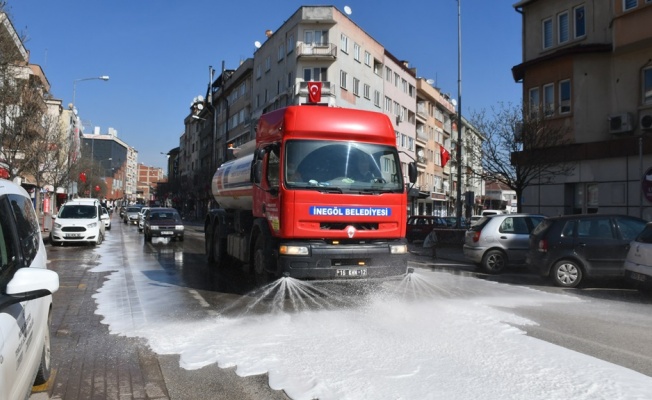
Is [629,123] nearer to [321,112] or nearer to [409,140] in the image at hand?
[321,112]

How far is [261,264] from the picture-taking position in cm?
889

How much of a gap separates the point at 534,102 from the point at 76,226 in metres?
20.4

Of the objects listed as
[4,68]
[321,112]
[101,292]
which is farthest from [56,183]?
[321,112]

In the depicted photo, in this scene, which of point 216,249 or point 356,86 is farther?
point 356,86

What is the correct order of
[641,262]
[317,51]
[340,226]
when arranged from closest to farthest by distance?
1. [340,226]
2. [641,262]
3. [317,51]

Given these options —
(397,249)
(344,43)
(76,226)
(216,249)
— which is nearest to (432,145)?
(344,43)

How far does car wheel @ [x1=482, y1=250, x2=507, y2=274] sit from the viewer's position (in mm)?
14052

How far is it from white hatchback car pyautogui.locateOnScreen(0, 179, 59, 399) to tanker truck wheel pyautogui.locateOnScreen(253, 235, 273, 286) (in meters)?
4.03

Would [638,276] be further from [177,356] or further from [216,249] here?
[216,249]

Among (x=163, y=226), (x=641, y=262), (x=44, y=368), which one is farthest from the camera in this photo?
(x=163, y=226)

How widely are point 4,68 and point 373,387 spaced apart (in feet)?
49.3

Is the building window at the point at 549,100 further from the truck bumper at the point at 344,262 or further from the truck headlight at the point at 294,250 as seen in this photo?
the truck headlight at the point at 294,250

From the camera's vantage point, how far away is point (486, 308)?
8.49 m

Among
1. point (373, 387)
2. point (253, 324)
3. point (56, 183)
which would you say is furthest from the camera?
point (56, 183)
